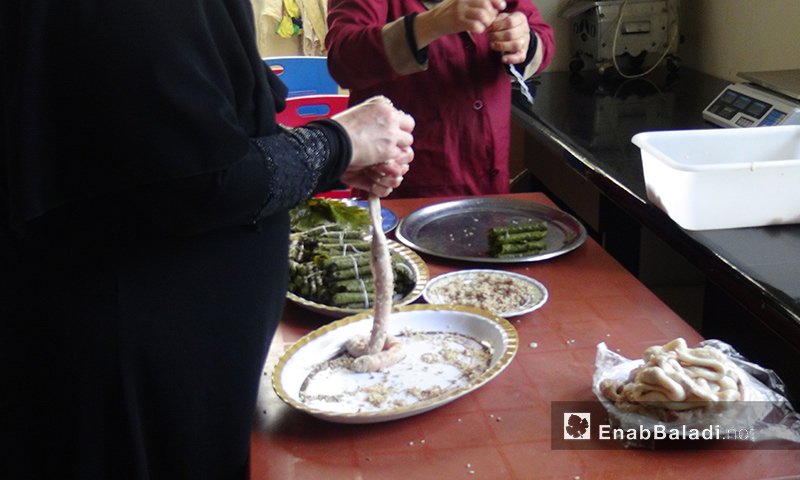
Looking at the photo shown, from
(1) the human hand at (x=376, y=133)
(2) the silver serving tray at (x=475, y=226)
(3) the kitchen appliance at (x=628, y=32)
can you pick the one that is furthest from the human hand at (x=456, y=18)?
(3) the kitchen appliance at (x=628, y=32)

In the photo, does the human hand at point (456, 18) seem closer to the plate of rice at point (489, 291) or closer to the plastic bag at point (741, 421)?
the plate of rice at point (489, 291)

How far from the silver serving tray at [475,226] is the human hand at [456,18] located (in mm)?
453

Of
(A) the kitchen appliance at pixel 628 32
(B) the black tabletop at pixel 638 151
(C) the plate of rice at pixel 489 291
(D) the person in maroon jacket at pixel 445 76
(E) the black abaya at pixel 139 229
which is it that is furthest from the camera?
(A) the kitchen appliance at pixel 628 32

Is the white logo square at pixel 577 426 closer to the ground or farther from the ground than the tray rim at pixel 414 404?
closer to the ground

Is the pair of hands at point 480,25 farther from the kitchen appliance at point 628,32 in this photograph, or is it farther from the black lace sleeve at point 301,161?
the kitchen appliance at point 628,32

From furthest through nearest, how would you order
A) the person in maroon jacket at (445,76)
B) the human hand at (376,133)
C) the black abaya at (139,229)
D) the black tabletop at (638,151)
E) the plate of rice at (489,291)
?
1. the person in maroon jacket at (445,76)
2. the plate of rice at (489,291)
3. the black tabletop at (638,151)
4. the human hand at (376,133)
5. the black abaya at (139,229)

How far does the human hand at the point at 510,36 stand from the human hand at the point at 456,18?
0.32 ft

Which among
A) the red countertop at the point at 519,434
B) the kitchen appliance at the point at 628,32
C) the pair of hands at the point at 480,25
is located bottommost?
the red countertop at the point at 519,434

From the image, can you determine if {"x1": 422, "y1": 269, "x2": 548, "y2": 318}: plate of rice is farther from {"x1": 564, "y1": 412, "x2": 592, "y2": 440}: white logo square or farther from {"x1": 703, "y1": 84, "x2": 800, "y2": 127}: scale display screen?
{"x1": 703, "y1": 84, "x2": 800, "y2": 127}: scale display screen

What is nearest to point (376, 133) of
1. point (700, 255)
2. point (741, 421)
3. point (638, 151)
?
point (741, 421)

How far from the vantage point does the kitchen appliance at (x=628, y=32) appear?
125 inches

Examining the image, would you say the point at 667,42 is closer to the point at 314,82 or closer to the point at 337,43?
the point at 314,82

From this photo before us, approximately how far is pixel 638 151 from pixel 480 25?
0.71 metres

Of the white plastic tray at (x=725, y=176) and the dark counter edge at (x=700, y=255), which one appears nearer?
the dark counter edge at (x=700, y=255)
